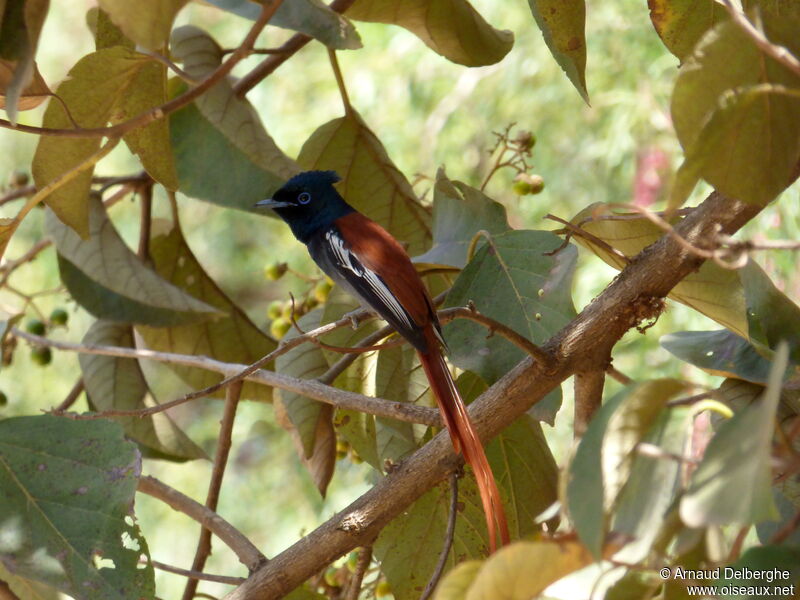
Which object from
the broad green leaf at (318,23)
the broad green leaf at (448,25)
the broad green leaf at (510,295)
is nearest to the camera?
the broad green leaf at (510,295)

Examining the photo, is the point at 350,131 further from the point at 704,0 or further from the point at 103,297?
the point at 704,0

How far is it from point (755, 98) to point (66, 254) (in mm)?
2028

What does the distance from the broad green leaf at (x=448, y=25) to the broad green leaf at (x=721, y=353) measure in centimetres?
83

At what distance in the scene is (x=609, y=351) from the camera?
167 centimetres

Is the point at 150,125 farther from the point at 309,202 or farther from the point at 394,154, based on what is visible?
the point at 394,154

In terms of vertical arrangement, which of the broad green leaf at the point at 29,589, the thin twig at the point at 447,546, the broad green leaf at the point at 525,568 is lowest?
the broad green leaf at the point at 525,568

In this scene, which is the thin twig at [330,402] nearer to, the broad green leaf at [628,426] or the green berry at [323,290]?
the broad green leaf at [628,426]

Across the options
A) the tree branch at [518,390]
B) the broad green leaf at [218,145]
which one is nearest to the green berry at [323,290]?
the broad green leaf at [218,145]

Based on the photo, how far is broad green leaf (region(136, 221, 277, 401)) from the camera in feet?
9.33

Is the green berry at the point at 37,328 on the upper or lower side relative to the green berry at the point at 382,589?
upper

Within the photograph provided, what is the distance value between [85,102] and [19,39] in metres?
0.49

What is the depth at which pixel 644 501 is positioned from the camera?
106cm

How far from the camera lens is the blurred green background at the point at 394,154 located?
5.89 m

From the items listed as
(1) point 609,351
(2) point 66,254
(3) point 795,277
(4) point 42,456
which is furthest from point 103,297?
(3) point 795,277
